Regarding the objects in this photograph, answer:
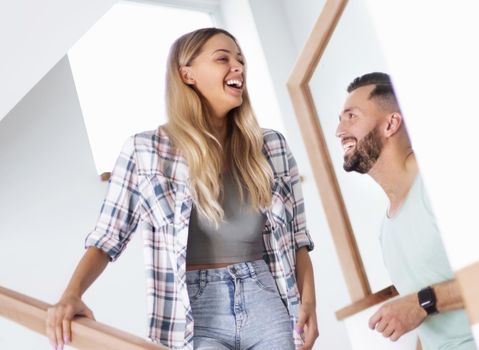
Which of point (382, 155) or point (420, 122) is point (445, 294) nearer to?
point (382, 155)

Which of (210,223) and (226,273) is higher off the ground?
(210,223)

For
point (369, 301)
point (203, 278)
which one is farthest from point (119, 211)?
point (369, 301)

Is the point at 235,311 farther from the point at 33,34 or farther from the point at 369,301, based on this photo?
the point at 33,34

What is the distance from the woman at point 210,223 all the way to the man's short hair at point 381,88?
263mm

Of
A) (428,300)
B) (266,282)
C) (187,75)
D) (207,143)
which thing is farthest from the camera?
(187,75)

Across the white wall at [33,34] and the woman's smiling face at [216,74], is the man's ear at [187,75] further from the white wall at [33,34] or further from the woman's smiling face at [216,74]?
the white wall at [33,34]

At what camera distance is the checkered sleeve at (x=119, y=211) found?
115cm

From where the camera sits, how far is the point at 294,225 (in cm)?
130

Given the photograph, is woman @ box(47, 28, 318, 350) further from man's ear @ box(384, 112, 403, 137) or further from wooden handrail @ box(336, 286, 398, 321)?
man's ear @ box(384, 112, 403, 137)

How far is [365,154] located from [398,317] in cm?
26

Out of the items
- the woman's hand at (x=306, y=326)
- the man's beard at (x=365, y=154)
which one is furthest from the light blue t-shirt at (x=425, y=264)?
the woman's hand at (x=306, y=326)

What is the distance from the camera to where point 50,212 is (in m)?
2.29

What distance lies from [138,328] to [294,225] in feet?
3.86

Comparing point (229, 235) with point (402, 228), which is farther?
point (229, 235)
